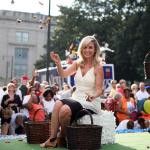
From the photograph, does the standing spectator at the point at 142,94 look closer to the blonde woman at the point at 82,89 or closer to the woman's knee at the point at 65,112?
the blonde woman at the point at 82,89

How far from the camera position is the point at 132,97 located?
13.1 m

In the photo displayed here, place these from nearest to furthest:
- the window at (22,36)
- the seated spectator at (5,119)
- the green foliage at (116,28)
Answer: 1. the seated spectator at (5,119)
2. the green foliage at (116,28)
3. the window at (22,36)

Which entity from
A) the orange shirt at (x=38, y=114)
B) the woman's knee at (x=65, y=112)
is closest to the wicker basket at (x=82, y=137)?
the woman's knee at (x=65, y=112)

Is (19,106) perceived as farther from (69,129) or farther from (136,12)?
(136,12)

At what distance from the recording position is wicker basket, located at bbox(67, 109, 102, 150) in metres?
5.96

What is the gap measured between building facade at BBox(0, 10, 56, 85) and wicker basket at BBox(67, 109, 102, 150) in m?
75.0

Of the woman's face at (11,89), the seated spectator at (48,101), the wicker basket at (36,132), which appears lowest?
the wicker basket at (36,132)

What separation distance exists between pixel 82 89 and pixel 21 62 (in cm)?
7891

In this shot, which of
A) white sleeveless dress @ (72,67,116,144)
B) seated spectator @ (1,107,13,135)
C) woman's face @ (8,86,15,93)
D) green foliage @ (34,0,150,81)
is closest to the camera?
white sleeveless dress @ (72,67,116,144)

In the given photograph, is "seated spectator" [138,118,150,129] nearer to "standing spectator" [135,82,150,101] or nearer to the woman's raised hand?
"standing spectator" [135,82,150,101]

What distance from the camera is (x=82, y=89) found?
6527 mm

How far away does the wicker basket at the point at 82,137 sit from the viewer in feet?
19.6

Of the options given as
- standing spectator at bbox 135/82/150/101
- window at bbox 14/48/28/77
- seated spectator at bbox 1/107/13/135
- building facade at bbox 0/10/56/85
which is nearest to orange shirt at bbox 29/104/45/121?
seated spectator at bbox 1/107/13/135

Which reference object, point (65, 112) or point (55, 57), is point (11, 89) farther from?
point (65, 112)
